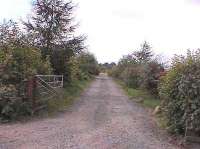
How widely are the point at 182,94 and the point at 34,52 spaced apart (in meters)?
8.91

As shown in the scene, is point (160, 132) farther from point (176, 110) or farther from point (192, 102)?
point (192, 102)

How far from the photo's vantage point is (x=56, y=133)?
11977 mm

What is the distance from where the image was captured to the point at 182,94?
39.7ft

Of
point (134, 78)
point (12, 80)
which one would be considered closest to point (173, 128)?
point (12, 80)

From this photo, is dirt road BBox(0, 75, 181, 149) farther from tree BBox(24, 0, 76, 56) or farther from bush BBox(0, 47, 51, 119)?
tree BBox(24, 0, 76, 56)

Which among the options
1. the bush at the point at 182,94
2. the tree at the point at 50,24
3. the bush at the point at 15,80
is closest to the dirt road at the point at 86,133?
the bush at the point at 182,94

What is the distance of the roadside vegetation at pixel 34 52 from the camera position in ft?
49.3

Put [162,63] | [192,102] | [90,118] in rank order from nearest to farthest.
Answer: [192,102] < [90,118] < [162,63]

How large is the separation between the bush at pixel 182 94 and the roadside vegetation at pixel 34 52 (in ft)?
17.7

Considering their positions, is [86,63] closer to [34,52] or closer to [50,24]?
[50,24]

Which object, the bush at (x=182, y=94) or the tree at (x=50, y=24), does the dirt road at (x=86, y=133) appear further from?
the tree at (x=50, y=24)

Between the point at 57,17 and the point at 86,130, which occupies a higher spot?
the point at 57,17

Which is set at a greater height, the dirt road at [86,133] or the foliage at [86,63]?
the foliage at [86,63]

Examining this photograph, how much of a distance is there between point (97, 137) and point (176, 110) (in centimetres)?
266
